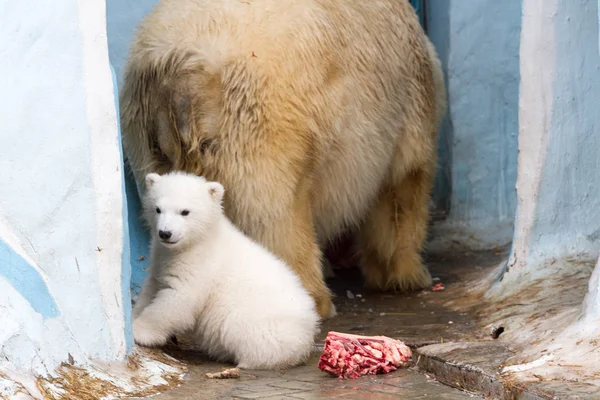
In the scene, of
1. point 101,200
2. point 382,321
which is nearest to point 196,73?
point 101,200

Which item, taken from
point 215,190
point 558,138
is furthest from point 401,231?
point 215,190

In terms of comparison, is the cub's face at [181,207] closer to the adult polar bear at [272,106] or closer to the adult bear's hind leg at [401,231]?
the adult polar bear at [272,106]

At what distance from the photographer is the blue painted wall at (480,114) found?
6828mm

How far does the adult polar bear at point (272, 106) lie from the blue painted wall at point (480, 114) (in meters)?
1.74

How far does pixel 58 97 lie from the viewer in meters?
3.41

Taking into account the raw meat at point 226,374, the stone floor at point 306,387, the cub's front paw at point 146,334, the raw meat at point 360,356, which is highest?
the cub's front paw at point 146,334

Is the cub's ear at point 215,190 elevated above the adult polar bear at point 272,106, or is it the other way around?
the adult polar bear at point 272,106

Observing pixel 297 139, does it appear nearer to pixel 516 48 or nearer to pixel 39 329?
pixel 39 329

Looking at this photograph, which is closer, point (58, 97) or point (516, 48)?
point (58, 97)

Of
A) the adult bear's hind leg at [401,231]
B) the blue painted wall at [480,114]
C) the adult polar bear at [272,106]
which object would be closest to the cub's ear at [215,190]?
the adult polar bear at [272,106]

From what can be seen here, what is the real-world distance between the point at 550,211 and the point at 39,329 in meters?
2.79

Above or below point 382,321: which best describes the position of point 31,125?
above

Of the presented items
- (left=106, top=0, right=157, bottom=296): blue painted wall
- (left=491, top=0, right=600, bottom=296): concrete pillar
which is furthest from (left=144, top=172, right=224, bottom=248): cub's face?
(left=491, top=0, right=600, bottom=296): concrete pillar

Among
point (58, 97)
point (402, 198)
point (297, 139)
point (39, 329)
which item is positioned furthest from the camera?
point (402, 198)
